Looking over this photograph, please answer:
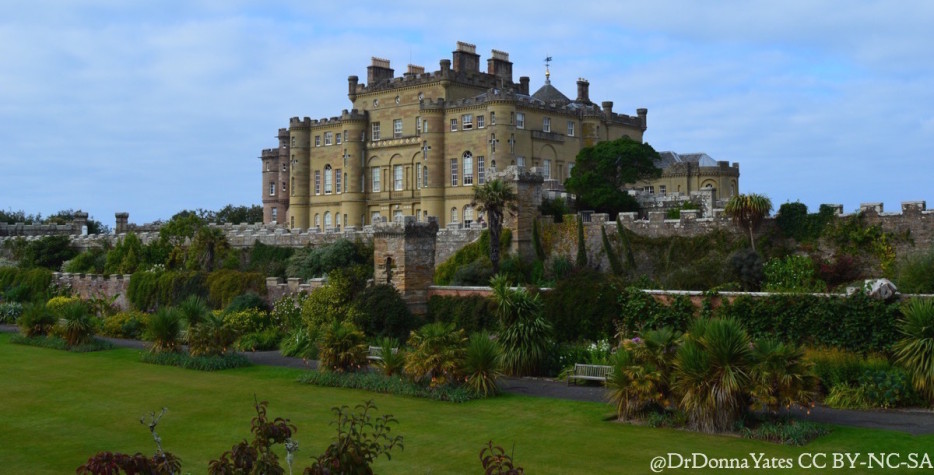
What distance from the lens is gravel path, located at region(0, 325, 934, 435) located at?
16516mm

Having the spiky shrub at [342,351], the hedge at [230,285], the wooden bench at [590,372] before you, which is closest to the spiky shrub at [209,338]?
the spiky shrub at [342,351]

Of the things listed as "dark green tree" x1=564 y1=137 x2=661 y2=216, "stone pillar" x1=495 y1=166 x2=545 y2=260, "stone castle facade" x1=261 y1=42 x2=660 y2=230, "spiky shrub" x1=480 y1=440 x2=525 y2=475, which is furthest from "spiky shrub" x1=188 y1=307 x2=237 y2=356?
"stone castle facade" x1=261 y1=42 x2=660 y2=230

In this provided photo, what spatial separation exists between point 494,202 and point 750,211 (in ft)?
31.3

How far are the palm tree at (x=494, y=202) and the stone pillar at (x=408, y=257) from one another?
491cm

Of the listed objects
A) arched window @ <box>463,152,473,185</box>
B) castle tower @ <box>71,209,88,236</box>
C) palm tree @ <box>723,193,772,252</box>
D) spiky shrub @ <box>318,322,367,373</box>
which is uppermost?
arched window @ <box>463,152,473,185</box>

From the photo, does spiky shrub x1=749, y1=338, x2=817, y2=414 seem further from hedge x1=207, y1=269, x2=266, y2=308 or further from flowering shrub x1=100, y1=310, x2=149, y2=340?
flowering shrub x1=100, y1=310, x2=149, y2=340

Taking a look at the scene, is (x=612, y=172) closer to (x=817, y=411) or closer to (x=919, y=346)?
(x=919, y=346)

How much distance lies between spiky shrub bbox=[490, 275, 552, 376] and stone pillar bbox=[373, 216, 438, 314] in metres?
5.63

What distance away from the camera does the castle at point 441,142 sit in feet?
191

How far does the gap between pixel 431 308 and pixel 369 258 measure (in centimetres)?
1438

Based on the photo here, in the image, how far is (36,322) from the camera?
108ft

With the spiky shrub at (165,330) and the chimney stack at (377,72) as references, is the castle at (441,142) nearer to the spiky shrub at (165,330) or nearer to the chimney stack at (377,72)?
the chimney stack at (377,72)

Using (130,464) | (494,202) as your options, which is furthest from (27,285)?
(130,464)

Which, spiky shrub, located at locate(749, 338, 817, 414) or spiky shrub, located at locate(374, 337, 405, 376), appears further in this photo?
spiky shrub, located at locate(374, 337, 405, 376)
